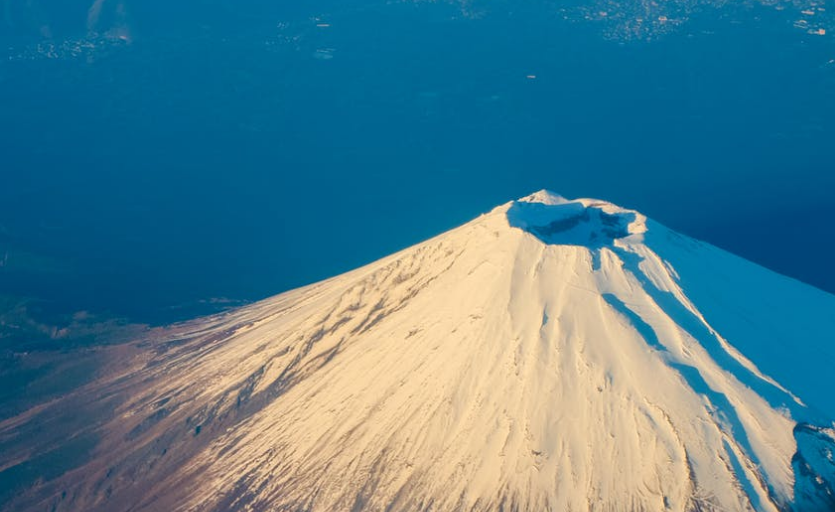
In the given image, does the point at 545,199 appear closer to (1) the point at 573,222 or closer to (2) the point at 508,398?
(1) the point at 573,222

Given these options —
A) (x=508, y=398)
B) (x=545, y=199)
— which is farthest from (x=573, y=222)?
(x=508, y=398)

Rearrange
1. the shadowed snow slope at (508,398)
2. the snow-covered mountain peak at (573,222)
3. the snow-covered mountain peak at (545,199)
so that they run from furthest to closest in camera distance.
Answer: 1. the snow-covered mountain peak at (545,199)
2. the snow-covered mountain peak at (573,222)
3. the shadowed snow slope at (508,398)

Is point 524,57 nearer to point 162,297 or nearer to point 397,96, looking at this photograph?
point 397,96

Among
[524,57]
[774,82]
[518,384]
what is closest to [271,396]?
[518,384]

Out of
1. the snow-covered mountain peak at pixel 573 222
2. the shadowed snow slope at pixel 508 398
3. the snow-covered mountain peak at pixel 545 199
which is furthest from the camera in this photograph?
the snow-covered mountain peak at pixel 545 199

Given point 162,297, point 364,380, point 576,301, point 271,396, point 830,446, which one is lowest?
point 162,297

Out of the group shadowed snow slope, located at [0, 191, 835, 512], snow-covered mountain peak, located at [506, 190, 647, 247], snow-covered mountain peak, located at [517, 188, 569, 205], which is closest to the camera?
shadowed snow slope, located at [0, 191, 835, 512]
